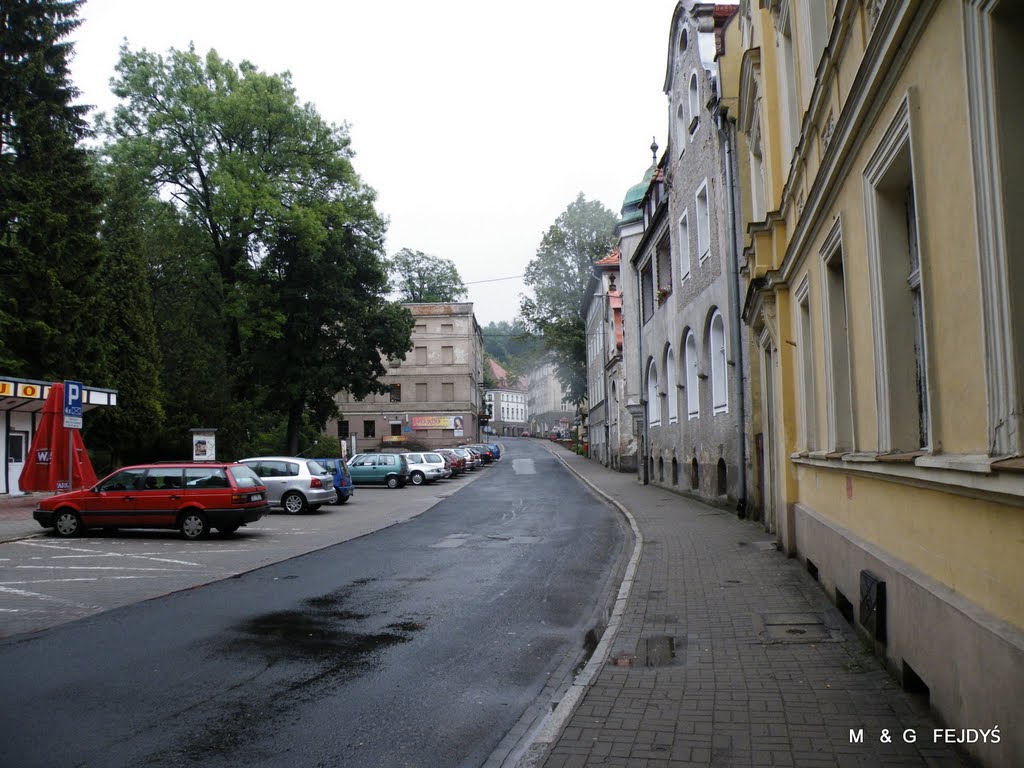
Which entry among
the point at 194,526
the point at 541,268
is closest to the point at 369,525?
the point at 194,526

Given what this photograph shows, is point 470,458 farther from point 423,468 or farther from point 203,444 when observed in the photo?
point 203,444

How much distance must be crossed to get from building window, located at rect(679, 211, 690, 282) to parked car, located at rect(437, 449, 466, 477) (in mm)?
21649

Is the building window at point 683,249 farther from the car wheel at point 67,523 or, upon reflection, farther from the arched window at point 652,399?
the car wheel at point 67,523

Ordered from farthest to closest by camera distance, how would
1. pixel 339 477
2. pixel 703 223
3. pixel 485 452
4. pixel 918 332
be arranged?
pixel 485 452 < pixel 339 477 < pixel 703 223 < pixel 918 332

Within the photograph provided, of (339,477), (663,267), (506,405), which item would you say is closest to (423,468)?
(339,477)

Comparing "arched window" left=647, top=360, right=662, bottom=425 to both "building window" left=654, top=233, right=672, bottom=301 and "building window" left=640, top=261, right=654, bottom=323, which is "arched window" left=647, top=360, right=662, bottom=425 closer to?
"building window" left=640, top=261, right=654, bottom=323

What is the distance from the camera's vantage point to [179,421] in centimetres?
3394

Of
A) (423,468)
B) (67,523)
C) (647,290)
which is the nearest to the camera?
(67,523)

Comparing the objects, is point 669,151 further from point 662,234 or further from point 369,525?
point 369,525

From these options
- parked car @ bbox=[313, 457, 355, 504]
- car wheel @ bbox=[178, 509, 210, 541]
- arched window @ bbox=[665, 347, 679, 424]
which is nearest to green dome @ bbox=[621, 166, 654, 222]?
arched window @ bbox=[665, 347, 679, 424]

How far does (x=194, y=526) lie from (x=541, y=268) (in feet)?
153

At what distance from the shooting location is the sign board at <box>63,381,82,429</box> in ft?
64.5

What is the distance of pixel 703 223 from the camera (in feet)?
75.4

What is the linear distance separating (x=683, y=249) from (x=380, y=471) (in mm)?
17130
